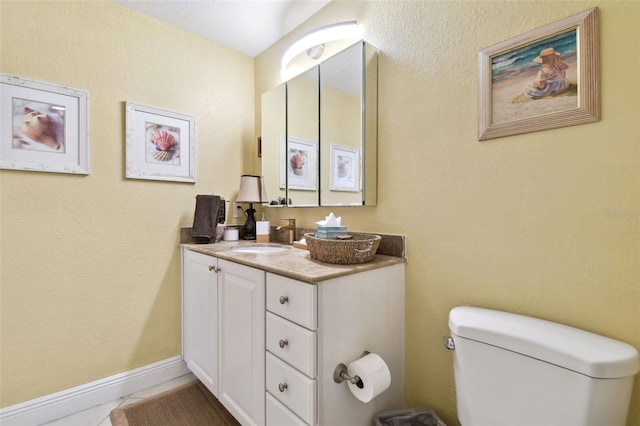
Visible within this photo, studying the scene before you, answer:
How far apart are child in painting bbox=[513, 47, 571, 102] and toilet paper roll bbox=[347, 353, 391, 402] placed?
105cm

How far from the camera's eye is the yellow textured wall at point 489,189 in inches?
32.4

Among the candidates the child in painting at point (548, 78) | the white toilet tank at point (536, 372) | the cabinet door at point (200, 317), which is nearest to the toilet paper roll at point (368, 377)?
the white toilet tank at point (536, 372)

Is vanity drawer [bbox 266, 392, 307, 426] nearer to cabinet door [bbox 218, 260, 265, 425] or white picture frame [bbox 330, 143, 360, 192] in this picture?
cabinet door [bbox 218, 260, 265, 425]

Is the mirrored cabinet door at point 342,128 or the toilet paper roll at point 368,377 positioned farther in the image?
the mirrored cabinet door at point 342,128

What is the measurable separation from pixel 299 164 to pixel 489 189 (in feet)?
3.42

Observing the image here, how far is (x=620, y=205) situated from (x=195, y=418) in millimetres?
1950

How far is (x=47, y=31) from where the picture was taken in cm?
144

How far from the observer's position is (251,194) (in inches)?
78.3

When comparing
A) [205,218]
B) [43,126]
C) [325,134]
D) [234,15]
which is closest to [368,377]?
[325,134]

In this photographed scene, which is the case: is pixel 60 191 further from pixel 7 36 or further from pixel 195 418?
pixel 195 418

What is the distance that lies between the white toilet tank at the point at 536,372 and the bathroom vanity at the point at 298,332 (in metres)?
0.31

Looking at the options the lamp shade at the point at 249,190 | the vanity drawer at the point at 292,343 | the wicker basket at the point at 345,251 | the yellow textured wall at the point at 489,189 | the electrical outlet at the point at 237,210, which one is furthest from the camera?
the electrical outlet at the point at 237,210

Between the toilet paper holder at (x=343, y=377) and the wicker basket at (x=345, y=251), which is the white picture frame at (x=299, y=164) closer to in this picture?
the wicker basket at (x=345, y=251)

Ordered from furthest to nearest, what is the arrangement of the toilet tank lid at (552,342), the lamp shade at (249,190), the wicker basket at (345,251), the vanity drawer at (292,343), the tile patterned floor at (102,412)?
1. the lamp shade at (249,190)
2. the tile patterned floor at (102,412)
3. the wicker basket at (345,251)
4. the vanity drawer at (292,343)
5. the toilet tank lid at (552,342)
